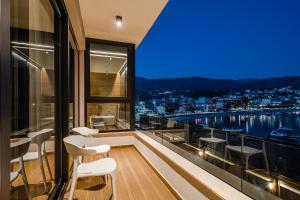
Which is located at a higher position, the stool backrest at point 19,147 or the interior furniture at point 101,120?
the stool backrest at point 19,147

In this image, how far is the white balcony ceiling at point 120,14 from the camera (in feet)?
9.70

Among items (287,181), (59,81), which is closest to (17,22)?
(59,81)

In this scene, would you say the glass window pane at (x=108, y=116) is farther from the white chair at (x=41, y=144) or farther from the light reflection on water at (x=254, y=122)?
the white chair at (x=41, y=144)

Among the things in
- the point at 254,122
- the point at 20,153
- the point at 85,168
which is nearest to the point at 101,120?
the point at 85,168

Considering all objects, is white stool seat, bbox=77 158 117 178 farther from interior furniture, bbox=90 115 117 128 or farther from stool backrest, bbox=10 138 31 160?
interior furniture, bbox=90 115 117 128

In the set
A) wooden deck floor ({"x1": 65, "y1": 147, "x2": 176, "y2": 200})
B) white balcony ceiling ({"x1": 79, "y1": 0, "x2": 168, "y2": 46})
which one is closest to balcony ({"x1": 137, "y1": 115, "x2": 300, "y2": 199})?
wooden deck floor ({"x1": 65, "y1": 147, "x2": 176, "y2": 200})

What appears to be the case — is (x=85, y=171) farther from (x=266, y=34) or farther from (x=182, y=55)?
(x=182, y=55)

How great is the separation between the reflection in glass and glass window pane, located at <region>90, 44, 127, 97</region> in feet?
8.00

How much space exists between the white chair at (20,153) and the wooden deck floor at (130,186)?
1043 mm

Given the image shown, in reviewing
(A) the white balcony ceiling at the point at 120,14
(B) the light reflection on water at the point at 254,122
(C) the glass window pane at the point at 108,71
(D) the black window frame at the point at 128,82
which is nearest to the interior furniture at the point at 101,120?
(D) the black window frame at the point at 128,82

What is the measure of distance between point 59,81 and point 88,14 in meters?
1.55

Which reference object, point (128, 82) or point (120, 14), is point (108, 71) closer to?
point (128, 82)

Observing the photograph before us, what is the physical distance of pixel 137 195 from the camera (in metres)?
2.50

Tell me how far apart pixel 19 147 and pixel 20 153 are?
5 centimetres
